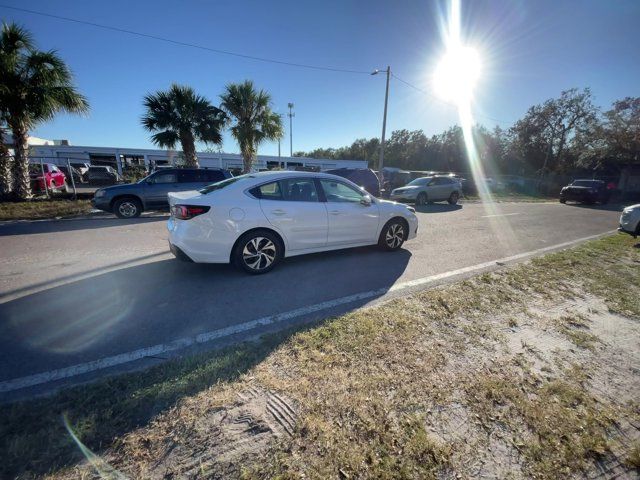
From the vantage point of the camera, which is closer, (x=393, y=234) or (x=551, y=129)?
(x=393, y=234)

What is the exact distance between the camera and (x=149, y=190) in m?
9.65

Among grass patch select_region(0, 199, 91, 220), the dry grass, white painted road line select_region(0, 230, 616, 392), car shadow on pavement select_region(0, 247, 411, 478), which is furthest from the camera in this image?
grass patch select_region(0, 199, 91, 220)

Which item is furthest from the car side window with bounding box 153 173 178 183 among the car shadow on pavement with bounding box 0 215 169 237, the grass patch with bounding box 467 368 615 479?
the grass patch with bounding box 467 368 615 479

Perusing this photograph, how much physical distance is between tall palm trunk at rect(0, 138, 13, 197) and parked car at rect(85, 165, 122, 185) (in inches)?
460

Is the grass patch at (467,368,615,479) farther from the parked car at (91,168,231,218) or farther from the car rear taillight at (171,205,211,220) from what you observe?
the parked car at (91,168,231,218)

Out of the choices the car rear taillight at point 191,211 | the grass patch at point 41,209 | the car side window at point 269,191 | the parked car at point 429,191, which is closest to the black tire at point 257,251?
the car side window at point 269,191

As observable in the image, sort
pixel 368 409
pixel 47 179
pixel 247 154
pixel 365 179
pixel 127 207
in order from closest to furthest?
pixel 368 409 → pixel 127 207 → pixel 365 179 → pixel 47 179 → pixel 247 154

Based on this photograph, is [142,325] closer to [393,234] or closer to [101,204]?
[393,234]

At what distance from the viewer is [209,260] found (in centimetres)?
413

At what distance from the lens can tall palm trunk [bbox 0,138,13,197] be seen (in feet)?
36.1

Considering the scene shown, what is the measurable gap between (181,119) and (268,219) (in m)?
13.2

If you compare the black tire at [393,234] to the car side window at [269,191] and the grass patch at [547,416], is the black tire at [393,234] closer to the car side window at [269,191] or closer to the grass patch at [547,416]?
the car side window at [269,191]

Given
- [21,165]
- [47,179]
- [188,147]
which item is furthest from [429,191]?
[47,179]

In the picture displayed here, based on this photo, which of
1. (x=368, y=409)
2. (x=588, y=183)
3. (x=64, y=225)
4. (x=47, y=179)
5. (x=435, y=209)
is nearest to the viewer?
(x=368, y=409)
